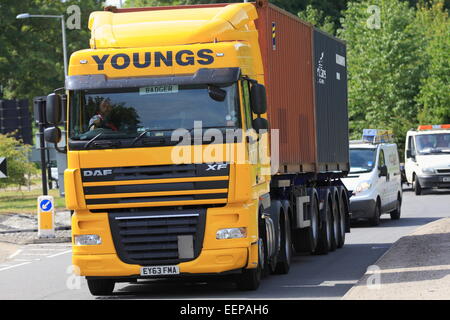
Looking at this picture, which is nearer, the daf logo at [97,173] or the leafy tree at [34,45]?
the daf logo at [97,173]

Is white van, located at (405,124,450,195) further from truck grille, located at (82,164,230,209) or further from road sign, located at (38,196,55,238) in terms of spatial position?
truck grille, located at (82,164,230,209)

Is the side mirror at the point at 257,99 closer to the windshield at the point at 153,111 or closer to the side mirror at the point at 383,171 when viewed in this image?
the windshield at the point at 153,111

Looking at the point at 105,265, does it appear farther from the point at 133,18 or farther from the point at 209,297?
the point at 133,18

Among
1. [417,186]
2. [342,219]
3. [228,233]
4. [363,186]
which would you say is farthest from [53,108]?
[417,186]

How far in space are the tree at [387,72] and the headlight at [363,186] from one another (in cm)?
3262

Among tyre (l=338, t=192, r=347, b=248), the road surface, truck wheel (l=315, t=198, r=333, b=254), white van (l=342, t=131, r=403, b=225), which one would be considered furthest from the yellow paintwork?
white van (l=342, t=131, r=403, b=225)

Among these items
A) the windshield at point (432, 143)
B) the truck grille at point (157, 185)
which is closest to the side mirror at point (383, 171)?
the truck grille at point (157, 185)

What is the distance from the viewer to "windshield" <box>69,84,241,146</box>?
14.0 m

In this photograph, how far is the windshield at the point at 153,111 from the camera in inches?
551

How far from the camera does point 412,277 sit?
14375mm

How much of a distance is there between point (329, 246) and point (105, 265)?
7.77m

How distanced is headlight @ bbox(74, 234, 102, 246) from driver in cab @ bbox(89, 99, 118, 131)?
132cm

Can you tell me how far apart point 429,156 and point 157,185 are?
29.6 meters
